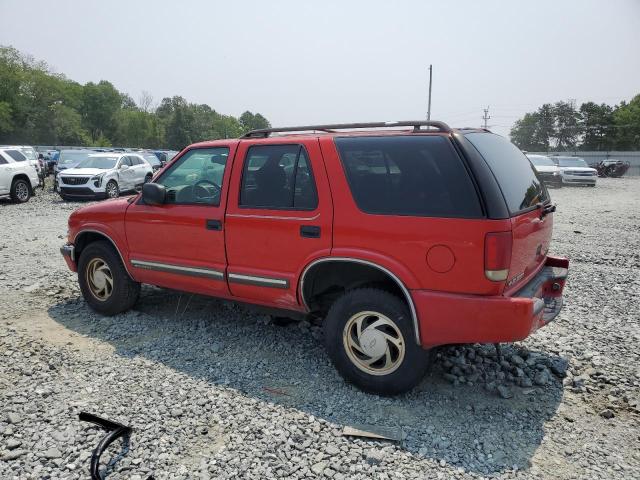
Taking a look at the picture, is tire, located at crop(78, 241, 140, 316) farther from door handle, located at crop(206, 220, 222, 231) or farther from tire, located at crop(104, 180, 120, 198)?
tire, located at crop(104, 180, 120, 198)

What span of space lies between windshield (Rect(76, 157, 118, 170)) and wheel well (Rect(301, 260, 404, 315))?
15116 millimetres

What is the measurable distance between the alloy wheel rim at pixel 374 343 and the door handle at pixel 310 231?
0.66 m

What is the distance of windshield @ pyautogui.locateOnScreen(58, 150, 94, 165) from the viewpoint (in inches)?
755

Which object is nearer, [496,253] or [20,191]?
[496,253]

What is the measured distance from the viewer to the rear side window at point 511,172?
3.11 m

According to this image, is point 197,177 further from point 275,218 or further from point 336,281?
point 336,281

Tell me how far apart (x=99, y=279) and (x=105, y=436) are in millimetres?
2459

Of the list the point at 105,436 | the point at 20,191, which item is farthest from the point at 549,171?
the point at 105,436

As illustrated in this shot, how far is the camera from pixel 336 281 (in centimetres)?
359

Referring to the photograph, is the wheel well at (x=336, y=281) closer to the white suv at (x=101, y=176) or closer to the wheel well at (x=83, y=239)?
the wheel well at (x=83, y=239)

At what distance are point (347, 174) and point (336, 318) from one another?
1.07m

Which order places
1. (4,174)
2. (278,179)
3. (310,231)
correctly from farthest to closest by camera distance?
(4,174)
(278,179)
(310,231)

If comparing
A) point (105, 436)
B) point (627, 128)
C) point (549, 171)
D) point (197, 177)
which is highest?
point (627, 128)

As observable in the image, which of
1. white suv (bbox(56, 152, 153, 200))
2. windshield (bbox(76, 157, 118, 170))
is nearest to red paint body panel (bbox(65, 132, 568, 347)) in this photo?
white suv (bbox(56, 152, 153, 200))
